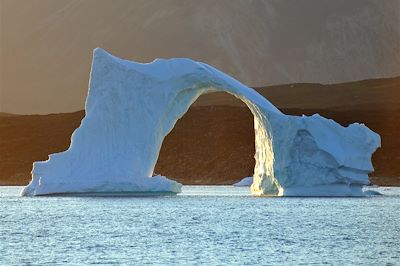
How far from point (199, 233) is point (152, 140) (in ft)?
48.7

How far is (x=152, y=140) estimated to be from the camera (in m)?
52.2

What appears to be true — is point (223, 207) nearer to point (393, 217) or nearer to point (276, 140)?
point (276, 140)

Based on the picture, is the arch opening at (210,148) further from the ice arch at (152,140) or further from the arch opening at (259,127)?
the ice arch at (152,140)

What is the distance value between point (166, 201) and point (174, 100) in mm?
8826

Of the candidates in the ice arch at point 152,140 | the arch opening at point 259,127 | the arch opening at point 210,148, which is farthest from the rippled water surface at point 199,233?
the arch opening at point 210,148

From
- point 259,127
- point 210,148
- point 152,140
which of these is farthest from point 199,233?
Answer: point 210,148

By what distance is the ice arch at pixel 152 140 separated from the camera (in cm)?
5059

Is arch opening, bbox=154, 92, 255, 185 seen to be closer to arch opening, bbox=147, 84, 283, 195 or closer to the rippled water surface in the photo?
arch opening, bbox=147, 84, 283, 195

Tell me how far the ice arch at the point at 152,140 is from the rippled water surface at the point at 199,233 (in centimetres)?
135

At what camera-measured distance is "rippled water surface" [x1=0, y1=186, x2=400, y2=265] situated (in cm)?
3041

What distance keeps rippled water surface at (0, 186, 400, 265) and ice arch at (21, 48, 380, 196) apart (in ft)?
4.42

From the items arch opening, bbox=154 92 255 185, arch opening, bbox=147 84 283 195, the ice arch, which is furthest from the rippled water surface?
arch opening, bbox=154 92 255 185

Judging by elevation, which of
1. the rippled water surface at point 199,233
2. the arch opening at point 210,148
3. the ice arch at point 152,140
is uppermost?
the arch opening at point 210,148

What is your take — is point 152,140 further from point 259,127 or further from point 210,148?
point 210,148
